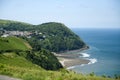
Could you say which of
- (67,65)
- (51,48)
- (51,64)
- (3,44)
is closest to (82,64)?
(67,65)

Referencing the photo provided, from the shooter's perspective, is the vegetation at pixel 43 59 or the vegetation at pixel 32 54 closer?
the vegetation at pixel 32 54

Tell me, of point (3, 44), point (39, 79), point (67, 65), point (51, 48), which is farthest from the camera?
point (51, 48)

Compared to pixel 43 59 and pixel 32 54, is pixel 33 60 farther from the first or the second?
pixel 43 59

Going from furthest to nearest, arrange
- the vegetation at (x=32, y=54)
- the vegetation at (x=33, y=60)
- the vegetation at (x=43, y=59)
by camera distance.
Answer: the vegetation at (x=43, y=59) < the vegetation at (x=32, y=54) < the vegetation at (x=33, y=60)

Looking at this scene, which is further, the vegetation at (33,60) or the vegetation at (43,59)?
the vegetation at (43,59)

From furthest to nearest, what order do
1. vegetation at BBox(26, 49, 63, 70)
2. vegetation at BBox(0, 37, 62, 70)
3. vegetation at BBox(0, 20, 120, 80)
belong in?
vegetation at BBox(26, 49, 63, 70)
vegetation at BBox(0, 37, 62, 70)
vegetation at BBox(0, 20, 120, 80)

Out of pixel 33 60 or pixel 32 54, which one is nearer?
pixel 33 60

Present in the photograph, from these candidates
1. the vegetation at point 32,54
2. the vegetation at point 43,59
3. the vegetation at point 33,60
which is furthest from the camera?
the vegetation at point 43,59

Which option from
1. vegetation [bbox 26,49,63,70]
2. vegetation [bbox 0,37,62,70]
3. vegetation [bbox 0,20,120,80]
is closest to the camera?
vegetation [bbox 0,20,120,80]

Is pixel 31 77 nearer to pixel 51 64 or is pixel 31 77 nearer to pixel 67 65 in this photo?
pixel 51 64

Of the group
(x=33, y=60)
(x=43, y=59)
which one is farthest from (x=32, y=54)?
(x=43, y=59)

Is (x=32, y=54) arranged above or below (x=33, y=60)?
above
